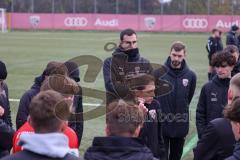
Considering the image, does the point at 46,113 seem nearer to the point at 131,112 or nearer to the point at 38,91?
the point at 131,112

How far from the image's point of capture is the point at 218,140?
430 cm

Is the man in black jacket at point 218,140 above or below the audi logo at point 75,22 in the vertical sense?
below

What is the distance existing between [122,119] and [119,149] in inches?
8.2

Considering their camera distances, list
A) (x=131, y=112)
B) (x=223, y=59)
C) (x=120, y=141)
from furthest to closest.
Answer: (x=223, y=59), (x=131, y=112), (x=120, y=141)

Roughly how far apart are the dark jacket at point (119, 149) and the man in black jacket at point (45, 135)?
25 cm

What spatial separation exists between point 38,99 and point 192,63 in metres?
20.3

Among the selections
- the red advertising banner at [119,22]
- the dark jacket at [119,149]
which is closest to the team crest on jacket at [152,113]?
the dark jacket at [119,149]

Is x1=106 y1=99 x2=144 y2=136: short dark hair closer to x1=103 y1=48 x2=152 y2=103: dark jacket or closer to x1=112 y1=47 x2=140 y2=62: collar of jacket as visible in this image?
x1=103 y1=48 x2=152 y2=103: dark jacket

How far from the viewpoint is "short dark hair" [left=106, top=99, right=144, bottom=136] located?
349cm

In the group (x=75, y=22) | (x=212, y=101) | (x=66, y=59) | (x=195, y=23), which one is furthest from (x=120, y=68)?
(x=75, y=22)

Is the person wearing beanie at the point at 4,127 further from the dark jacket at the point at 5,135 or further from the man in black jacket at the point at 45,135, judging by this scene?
the man in black jacket at the point at 45,135

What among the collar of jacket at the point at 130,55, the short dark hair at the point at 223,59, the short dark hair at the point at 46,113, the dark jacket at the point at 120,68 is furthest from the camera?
the collar of jacket at the point at 130,55

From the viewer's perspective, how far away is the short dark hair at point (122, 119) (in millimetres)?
3486

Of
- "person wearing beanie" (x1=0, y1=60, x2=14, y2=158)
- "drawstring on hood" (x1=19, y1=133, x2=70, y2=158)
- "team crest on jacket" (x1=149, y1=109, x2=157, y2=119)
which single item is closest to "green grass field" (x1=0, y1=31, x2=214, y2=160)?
"team crest on jacket" (x1=149, y1=109, x2=157, y2=119)
